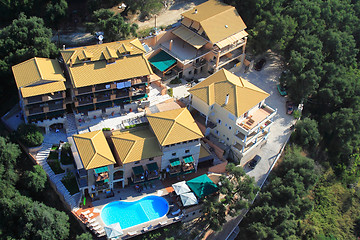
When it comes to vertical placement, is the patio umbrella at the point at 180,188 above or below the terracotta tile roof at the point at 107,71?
below

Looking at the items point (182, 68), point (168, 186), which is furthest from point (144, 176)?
point (182, 68)

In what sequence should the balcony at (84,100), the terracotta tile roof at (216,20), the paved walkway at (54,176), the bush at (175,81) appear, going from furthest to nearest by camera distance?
the terracotta tile roof at (216,20) < the bush at (175,81) < the balcony at (84,100) < the paved walkway at (54,176)

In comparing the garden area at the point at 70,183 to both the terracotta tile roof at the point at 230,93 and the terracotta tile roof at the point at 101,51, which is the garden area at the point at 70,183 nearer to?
the terracotta tile roof at the point at 101,51

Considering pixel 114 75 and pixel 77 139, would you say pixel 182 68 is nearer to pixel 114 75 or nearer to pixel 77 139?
pixel 114 75

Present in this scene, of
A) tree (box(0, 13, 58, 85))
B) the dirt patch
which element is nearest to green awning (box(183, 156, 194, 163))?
tree (box(0, 13, 58, 85))

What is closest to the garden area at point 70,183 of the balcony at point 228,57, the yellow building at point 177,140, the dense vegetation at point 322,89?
the yellow building at point 177,140

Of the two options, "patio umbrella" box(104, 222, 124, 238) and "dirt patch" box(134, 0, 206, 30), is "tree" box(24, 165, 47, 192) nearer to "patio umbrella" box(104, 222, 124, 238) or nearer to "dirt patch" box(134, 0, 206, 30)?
"patio umbrella" box(104, 222, 124, 238)
